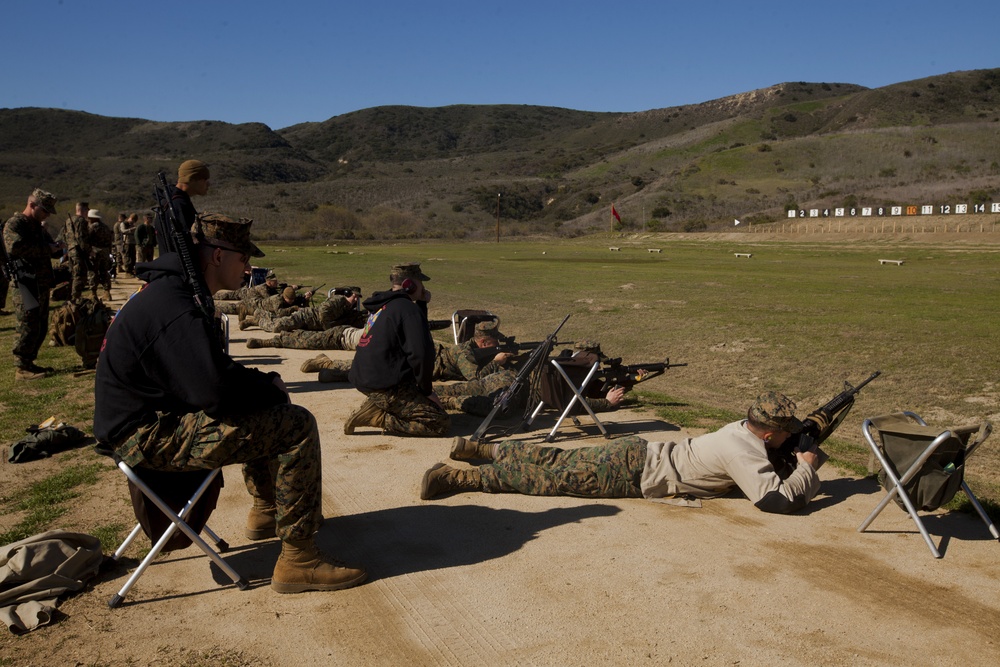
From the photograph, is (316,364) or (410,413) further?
(316,364)

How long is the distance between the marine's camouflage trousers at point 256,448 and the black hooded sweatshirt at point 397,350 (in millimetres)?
2611

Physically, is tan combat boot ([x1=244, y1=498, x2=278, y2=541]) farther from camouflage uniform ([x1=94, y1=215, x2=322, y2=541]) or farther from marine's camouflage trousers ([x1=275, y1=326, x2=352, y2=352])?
marine's camouflage trousers ([x1=275, y1=326, x2=352, y2=352])

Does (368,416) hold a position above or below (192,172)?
→ below

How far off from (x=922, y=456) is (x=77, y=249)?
16310 mm

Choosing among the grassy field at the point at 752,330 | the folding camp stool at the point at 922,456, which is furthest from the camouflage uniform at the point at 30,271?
the folding camp stool at the point at 922,456

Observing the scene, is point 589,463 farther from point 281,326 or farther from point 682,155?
point 682,155

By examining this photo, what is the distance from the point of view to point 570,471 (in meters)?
5.71

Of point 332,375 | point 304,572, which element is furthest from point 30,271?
point 304,572

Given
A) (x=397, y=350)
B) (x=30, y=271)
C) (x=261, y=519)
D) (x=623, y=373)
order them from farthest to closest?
1. (x=30, y=271)
2. (x=623, y=373)
3. (x=397, y=350)
4. (x=261, y=519)

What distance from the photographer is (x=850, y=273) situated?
88.4 ft

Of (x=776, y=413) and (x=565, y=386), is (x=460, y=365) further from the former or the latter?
(x=776, y=413)

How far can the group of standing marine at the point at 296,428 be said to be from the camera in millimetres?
3963

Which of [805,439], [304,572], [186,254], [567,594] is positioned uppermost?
[186,254]

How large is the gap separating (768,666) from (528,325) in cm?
1202
